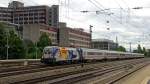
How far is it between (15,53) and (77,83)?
6427 cm

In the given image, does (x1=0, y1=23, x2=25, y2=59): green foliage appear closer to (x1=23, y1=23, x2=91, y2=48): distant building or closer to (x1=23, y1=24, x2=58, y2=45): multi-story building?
(x1=23, y1=23, x2=91, y2=48): distant building

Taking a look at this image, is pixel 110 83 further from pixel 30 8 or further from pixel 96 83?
pixel 30 8

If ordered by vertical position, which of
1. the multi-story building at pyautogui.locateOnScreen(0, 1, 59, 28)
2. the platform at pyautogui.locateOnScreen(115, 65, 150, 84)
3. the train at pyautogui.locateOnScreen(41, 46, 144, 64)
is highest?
the multi-story building at pyautogui.locateOnScreen(0, 1, 59, 28)

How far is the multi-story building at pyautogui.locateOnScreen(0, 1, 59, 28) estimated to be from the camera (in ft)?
600

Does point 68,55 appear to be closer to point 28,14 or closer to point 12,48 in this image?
point 12,48

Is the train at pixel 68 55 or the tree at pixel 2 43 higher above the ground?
the tree at pixel 2 43

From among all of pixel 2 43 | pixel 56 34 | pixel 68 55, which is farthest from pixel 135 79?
pixel 56 34

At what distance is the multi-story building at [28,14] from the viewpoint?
183 m

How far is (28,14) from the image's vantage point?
18850 cm

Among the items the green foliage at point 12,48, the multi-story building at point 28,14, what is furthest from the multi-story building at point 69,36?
the green foliage at point 12,48

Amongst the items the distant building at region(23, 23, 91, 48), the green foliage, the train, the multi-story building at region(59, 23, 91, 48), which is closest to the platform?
the train

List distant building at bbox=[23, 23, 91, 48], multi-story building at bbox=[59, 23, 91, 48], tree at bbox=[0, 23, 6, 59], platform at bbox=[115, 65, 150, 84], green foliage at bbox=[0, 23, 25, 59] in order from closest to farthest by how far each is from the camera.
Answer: platform at bbox=[115, 65, 150, 84], tree at bbox=[0, 23, 6, 59], green foliage at bbox=[0, 23, 25, 59], distant building at bbox=[23, 23, 91, 48], multi-story building at bbox=[59, 23, 91, 48]

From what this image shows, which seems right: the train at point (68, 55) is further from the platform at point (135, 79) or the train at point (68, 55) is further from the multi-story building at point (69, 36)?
the multi-story building at point (69, 36)

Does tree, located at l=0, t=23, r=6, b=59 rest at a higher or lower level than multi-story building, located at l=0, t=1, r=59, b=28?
lower
